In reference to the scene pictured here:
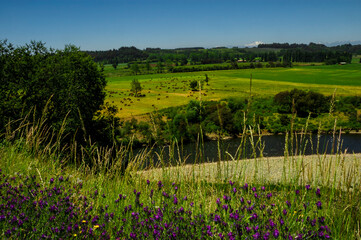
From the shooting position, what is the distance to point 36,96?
22.2 meters

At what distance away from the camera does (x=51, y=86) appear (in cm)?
2312

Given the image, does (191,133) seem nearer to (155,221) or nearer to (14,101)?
(14,101)

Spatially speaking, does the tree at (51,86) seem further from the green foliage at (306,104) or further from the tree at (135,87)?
the tree at (135,87)

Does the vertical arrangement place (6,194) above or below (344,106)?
above

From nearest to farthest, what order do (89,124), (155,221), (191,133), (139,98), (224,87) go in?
(155,221) < (89,124) < (191,133) < (139,98) < (224,87)

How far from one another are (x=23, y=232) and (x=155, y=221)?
4.19 ft

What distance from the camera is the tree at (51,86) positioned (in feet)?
70.5

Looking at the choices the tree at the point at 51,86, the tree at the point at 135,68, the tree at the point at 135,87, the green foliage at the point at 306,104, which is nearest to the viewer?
the tree at the point at 51,86

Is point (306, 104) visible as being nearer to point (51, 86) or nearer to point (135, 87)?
point (135, 87)

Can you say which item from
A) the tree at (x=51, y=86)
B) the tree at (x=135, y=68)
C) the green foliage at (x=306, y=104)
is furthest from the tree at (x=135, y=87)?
the tree at (x=135, y=68)

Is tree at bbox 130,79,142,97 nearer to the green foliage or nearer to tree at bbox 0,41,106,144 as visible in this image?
the green foliage

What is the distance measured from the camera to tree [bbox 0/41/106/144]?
70.5 ft

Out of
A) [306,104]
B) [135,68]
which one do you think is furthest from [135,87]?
[135,68]

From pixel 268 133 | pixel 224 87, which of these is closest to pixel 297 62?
pixel 224 87
